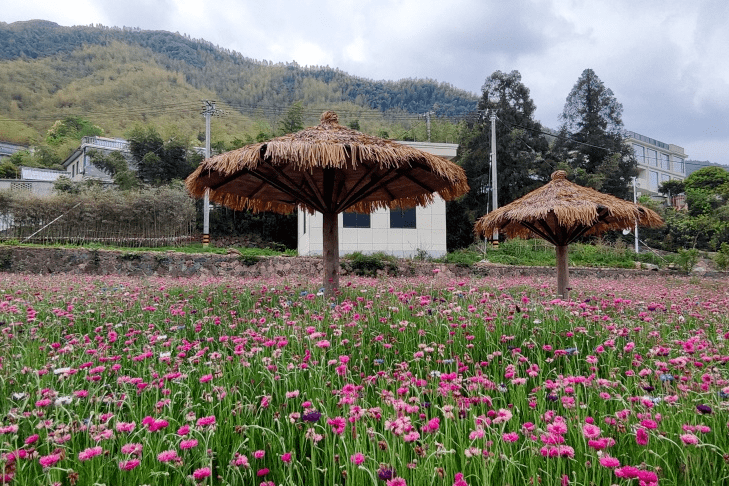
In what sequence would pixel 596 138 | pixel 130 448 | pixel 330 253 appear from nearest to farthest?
pixel 130 448 → pixel 330 253 → pixel 596 138

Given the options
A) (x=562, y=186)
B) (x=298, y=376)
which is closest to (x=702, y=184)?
(x=562, y=186)

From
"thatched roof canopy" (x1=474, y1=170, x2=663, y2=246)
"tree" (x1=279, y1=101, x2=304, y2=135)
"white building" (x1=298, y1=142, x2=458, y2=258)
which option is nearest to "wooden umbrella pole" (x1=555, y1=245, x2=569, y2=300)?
"thatched roof canopy" (x1=474, y1=170, x2=663, y2=246)

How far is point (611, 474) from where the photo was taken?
151 cm

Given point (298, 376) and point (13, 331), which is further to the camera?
point (13, 331)

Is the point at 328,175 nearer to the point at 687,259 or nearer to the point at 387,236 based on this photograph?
the point at 387,236

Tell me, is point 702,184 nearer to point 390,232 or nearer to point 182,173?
point 390,232

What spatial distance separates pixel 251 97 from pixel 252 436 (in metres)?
81.2

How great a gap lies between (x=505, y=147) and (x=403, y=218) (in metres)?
11.4

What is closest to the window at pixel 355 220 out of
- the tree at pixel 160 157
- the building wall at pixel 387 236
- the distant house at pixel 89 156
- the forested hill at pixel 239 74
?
the building wall at pixel 387 236

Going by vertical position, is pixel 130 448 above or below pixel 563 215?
below

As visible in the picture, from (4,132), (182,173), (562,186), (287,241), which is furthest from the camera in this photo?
(4,132)

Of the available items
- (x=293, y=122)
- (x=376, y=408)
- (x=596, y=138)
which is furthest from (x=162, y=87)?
(x=376, y=408)

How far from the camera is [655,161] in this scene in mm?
52344

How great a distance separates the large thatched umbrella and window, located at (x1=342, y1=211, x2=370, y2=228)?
7.89 meters
